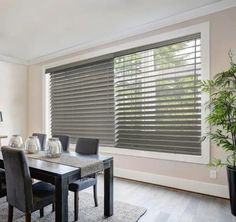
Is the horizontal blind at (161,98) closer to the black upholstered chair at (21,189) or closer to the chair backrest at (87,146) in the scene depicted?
the chair backrest at (87,146)

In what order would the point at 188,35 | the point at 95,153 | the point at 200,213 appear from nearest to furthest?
the point at 200,213 → the point at 95,153 → the point at 188,35

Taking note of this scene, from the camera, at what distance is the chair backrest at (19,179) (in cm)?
182

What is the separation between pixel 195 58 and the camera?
10.3ft

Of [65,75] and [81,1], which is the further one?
[65,75]

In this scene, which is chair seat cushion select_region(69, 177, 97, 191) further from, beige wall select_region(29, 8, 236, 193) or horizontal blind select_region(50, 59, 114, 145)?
horizontal blind select_region(50, 59, 114, 145)

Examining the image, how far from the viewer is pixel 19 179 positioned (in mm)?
1869

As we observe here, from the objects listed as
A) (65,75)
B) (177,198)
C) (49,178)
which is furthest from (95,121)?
(49,178)

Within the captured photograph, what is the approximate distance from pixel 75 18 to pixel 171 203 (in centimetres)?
296

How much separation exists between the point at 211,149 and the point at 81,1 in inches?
104

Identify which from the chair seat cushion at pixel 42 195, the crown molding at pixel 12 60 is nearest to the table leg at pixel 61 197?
the chair seat cushion at pixel 42 195

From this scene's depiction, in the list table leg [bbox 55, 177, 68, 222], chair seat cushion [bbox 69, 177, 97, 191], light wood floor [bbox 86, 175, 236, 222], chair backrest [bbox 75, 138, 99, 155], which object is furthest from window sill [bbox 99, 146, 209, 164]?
table leg [bbox 55, 177, 68, 222]

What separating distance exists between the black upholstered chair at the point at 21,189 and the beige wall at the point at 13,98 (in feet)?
11.4

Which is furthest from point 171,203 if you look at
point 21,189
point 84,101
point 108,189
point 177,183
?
point 84,101

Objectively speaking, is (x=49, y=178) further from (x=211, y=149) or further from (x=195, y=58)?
(x=195, y=58)
